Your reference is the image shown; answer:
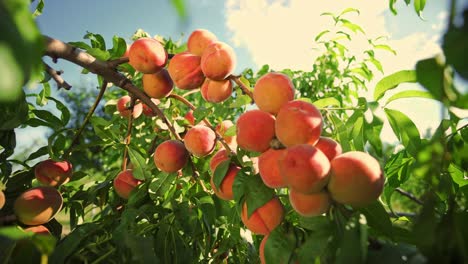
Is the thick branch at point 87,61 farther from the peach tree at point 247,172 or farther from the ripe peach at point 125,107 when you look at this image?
the ripe peach at point 125,107

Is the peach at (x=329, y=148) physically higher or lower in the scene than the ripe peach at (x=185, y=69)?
lower

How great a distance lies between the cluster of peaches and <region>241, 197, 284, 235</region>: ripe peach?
1.94 ft

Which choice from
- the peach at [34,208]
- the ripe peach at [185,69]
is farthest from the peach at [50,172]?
the ripe peach at [185,69]

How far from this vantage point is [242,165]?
85cm

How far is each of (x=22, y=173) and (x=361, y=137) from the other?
3.62 ft

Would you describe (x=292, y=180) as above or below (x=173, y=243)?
above

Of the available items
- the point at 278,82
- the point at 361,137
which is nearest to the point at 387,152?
the point at 361,137

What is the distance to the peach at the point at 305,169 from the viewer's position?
595 millimetres

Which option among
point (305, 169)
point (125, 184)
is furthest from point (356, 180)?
point (125, 184)

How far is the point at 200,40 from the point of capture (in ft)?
3.53

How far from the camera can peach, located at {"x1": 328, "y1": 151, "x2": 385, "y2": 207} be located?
0.59 m

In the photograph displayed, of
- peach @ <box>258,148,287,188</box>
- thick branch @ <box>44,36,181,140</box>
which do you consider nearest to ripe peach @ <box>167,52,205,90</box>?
thick branch @ <box>44,36,181,140</box>

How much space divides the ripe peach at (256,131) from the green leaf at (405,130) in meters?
0.29

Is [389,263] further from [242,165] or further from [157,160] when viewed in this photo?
[157,160]
